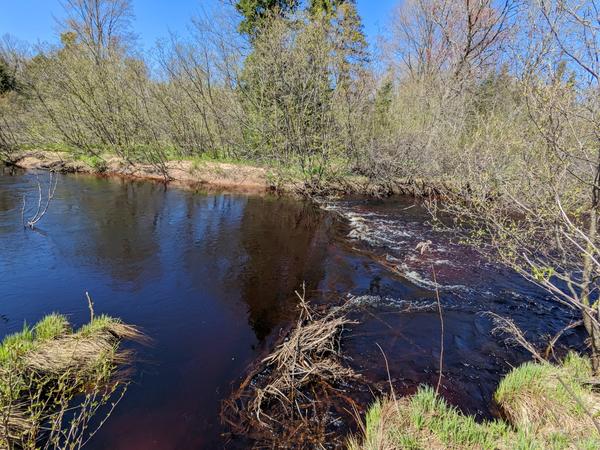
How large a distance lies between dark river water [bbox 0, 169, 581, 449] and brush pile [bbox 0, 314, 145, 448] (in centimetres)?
31

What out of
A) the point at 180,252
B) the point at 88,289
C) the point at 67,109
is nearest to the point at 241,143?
the point at 67,109

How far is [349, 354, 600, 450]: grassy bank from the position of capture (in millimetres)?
3084

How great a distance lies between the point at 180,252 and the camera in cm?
888

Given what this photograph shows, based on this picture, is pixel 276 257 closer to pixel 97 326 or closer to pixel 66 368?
pixel 97 326

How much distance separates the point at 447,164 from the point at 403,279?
30.3 ft

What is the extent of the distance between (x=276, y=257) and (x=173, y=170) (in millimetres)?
12426

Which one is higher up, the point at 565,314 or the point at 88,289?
the point at 565,314

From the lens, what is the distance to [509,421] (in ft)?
12.7

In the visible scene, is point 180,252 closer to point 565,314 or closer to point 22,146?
point 565,314

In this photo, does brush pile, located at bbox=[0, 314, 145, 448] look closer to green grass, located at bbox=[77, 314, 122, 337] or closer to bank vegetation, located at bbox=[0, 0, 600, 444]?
green grass, located at bbox=[77, 314, 122, 337]

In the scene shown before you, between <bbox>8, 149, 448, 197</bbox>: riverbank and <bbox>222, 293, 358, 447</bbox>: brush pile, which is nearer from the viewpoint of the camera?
<bbox>222, 293, 358, 447</bbox>: brush pile

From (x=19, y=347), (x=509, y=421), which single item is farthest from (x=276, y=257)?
(x=509, y=421)

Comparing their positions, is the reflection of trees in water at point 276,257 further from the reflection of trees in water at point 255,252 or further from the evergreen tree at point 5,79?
the evergreen tree at point 5,79

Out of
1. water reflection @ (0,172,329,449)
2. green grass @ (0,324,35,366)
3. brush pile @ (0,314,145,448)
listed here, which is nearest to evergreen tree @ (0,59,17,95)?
water reflection @ (0,172,329,449)
